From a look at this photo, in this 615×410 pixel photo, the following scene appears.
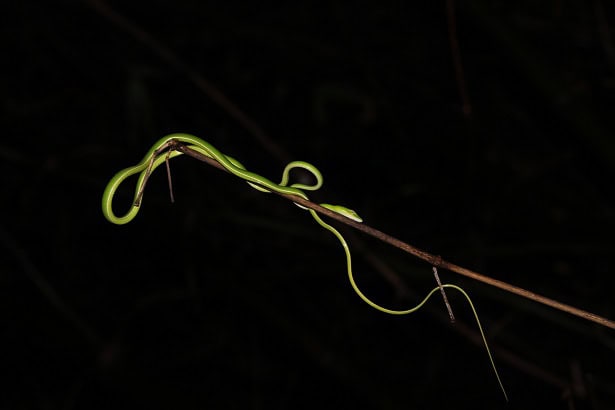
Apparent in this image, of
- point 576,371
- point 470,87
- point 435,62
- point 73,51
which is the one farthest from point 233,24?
point 576,371

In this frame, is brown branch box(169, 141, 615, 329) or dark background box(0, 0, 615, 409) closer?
brown branch box(169, 141, 615, 329)

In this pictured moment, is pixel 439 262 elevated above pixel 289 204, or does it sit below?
below

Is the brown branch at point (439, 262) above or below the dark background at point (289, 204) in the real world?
below

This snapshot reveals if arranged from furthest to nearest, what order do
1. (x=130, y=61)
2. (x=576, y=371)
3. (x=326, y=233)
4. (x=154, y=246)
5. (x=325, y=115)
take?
1. (x=325, y=115)
2. (x=130, y=61)
3. (x=154, y=246)
4. (x=326, y=233)
5. (x=576, y=371)

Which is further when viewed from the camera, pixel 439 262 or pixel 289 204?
pixel 289 204

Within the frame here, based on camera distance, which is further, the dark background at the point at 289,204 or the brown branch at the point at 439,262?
the dark background at the point at 289,204

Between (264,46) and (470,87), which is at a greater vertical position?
(264,46)

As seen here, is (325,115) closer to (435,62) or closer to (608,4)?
(435,62)

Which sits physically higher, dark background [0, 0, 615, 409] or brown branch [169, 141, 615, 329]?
dark background [0, 0, 615, 409]
